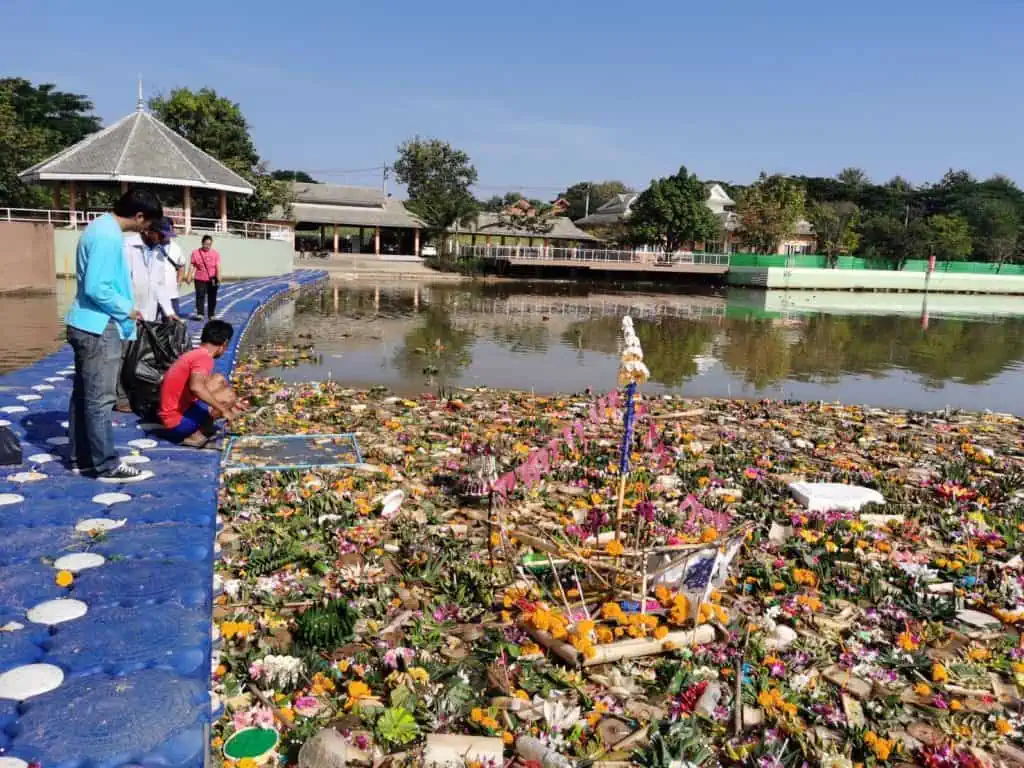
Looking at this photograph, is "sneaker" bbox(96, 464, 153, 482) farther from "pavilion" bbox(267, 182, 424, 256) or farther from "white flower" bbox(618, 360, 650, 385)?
"pavilion" bbox(267, 182, 424, 256)

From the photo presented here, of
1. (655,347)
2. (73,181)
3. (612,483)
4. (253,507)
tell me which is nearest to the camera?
(253,507)

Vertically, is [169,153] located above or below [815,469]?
above

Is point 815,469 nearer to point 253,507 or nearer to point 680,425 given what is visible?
point 680,425

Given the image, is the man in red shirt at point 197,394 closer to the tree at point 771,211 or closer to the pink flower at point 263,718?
the pink flower at point 263,718

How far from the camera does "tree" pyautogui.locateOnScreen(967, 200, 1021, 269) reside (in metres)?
55.2

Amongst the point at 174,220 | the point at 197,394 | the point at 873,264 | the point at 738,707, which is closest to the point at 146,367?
the point at 197,394

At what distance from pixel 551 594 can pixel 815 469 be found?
10.7 feet

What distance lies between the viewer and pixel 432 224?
44.9m

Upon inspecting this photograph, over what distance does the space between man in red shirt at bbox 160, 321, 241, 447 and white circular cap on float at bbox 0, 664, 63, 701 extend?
277 cm

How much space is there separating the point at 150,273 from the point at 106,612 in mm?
4450

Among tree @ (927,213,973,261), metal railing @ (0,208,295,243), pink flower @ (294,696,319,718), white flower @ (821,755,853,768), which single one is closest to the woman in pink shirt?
pink flower @ (294,696,319,718)

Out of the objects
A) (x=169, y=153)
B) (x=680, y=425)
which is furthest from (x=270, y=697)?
(x=169, y=153)

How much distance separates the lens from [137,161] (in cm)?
2423

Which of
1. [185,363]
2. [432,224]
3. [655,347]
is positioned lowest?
[655,347]
